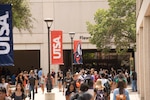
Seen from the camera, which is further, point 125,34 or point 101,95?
point 125,34

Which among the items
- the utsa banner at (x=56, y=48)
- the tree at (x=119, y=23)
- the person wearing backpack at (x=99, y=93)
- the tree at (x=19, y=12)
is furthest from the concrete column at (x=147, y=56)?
the tree at (x=119, y=23)

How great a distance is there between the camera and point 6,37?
927cm

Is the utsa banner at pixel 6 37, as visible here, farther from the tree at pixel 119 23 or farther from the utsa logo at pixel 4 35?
the tree at pixel 119 23

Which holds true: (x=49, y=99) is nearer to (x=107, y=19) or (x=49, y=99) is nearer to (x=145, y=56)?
(x=145, y=56)

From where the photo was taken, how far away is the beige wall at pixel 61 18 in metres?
47.6

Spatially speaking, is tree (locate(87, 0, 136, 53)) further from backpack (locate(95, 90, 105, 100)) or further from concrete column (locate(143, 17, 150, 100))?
backpack (locate(95, 90, 105, 100))

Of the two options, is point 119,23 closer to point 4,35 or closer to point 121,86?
point 121,86

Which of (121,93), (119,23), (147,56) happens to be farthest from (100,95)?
(119,23)

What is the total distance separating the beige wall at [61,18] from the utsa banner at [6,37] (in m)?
38.1

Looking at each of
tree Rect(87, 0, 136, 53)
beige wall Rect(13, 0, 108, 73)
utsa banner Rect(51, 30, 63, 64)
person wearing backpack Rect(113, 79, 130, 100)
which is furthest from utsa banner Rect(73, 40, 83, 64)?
person wearing backpack Rect(113, 79, 130, 100)

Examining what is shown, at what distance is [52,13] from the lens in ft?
157

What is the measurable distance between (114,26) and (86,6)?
1205 centimetres

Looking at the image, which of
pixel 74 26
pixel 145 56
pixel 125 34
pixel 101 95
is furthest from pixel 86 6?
pixel 101 95

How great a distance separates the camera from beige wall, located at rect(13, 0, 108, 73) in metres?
47.6
